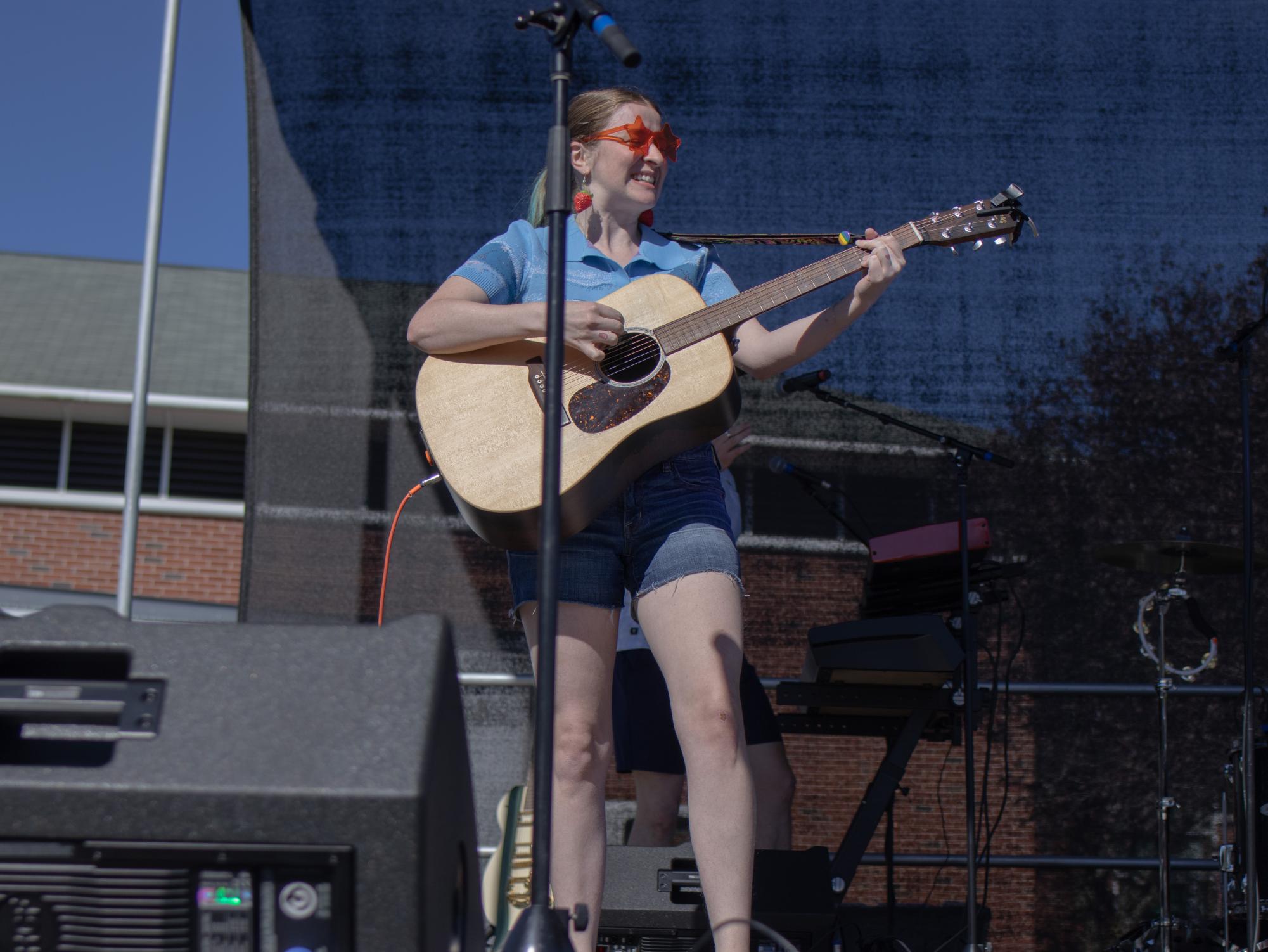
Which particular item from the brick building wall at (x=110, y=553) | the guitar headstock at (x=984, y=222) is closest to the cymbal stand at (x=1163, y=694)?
the guitar headstock at (x=984, y=222)

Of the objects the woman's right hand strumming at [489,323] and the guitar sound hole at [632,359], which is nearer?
the woman's right hand strumming at [489,323]

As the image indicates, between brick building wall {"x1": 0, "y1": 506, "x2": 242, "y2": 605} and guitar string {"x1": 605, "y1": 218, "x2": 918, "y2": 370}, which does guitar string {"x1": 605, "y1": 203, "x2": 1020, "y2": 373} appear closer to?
guitar string {"x1": 605, "y1": 218, "x2": 918, "y2": 370}

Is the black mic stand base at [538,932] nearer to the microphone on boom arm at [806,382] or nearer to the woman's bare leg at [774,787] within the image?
the woman's bare leg at [774,787]

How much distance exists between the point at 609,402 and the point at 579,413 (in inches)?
2.5

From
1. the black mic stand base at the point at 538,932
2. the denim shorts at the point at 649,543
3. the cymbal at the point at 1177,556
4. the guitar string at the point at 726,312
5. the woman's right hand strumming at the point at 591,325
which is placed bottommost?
the black mic stand base at the point at 538,932

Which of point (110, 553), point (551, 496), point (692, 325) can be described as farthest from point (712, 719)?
point (110, 553)

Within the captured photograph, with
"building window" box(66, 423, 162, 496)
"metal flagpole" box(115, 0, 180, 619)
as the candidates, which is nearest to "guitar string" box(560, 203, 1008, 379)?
"metal flagpole" box(115, 0, 180, 619)

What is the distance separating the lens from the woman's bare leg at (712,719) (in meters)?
2.06

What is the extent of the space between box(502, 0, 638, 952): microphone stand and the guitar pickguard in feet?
1.88

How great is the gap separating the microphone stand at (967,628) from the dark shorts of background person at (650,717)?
1.78ft

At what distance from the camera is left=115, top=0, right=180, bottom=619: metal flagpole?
4004mm

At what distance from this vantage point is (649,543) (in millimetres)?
2289

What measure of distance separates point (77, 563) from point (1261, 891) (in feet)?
52.1

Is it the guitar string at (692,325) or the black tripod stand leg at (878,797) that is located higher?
the guitar string at (692,325)
